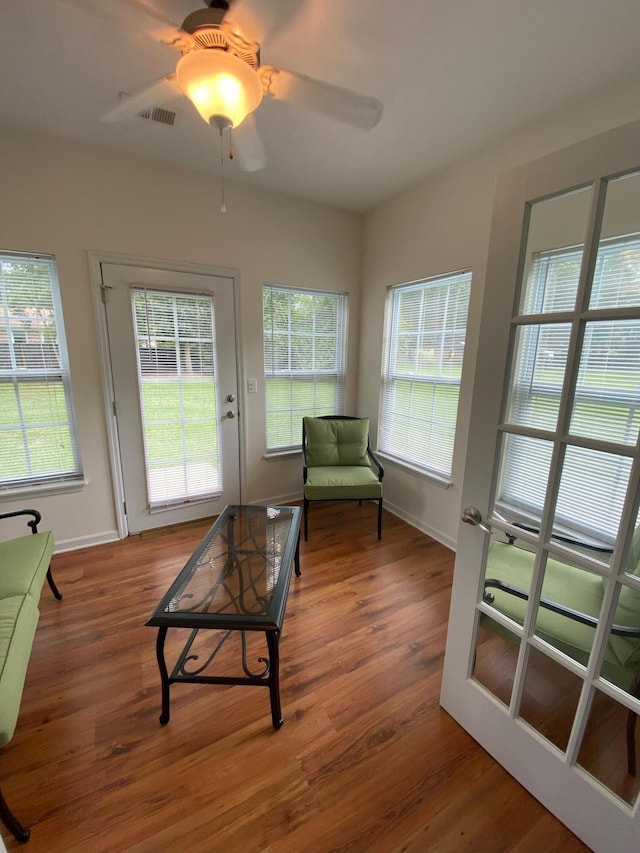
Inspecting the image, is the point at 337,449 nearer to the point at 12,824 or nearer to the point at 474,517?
the point at 474,517

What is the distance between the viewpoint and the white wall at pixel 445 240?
176 cm

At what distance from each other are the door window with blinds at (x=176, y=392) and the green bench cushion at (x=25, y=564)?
3.19ft

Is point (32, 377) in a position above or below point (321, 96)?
below

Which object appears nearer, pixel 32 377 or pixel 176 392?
pixel 32 377

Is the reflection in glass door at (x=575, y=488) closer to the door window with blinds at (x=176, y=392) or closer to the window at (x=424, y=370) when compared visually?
the window at (x=424, y=370)

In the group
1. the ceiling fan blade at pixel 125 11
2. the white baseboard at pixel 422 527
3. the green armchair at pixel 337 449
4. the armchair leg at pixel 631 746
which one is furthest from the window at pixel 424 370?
the ceiling fan blade at pixel 125 11

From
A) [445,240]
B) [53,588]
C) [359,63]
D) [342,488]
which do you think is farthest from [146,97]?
[53,588]

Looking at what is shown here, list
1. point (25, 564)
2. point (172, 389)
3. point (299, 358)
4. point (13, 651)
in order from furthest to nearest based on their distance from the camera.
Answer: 1. point (299, 358)
2. point (172, 389)
3. point (25, 564)
4. point (13, 651)

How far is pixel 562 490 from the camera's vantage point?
1012mm

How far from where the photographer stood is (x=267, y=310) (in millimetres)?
2965

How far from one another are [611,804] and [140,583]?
230 centimetres

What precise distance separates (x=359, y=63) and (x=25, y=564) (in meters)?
2.68

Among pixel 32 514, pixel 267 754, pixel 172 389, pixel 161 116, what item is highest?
pixel 161 116

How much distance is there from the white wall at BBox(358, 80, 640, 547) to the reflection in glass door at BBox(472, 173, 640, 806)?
0.82 m
